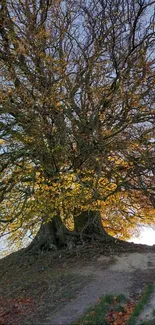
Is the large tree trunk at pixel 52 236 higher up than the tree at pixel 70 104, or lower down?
lower down

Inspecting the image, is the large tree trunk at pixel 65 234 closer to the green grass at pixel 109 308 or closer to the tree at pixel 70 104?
the tree at pixel 70 104

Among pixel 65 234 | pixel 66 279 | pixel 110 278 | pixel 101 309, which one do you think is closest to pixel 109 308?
pixel 101 309

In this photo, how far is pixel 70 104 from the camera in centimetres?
1308

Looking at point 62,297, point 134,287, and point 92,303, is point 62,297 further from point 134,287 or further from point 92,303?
point 134,287

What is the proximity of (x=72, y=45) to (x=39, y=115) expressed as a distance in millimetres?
3425

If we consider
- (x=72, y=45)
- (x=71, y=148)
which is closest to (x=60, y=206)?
(x=71, y=148)

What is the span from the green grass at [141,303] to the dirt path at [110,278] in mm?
313

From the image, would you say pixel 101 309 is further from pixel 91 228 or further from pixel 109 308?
pixel 91 228

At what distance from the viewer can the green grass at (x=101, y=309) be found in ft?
27.1

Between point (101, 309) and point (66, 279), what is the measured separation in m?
3.34

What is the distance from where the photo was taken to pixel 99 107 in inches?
518

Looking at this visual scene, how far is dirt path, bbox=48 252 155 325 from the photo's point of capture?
30.6 feet

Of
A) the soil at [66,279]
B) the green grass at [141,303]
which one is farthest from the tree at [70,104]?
the green grass at [141,303]

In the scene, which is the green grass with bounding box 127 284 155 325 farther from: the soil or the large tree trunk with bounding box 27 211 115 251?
the large tree trunk with bounding box 27 211 115 251
